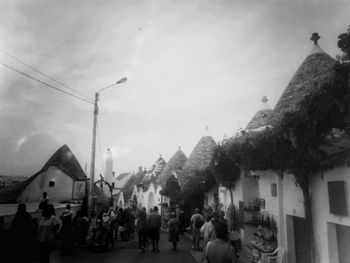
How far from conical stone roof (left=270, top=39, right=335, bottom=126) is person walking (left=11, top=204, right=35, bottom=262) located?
7.31 metres

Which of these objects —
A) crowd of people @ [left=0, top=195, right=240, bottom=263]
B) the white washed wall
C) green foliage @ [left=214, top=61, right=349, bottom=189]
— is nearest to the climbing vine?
green foliage @ [left=214, top=61, right=349, bottom=189]

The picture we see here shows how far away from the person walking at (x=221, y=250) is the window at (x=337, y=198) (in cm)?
299

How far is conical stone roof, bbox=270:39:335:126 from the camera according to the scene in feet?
29.3

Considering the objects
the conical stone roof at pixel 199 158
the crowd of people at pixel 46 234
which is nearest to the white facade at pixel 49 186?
the conical stone roof at pixel 199 158

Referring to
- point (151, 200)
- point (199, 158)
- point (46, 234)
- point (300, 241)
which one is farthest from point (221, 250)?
point (151, 200)

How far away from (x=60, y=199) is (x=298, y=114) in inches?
831

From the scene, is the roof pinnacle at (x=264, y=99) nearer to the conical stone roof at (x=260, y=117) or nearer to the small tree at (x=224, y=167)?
the conical stone roof at (x=260, y=117)

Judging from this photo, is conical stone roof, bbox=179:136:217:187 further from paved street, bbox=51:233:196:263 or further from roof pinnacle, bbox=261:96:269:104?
paved street, bbox=51:233:196:263

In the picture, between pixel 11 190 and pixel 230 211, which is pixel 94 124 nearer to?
pixel 230 211

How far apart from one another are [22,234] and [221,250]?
233 inches

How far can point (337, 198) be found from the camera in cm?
619

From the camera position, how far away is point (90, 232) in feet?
39.2

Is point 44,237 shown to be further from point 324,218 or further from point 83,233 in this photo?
point 324,218

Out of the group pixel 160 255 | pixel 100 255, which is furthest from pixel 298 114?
pixel 100 255
